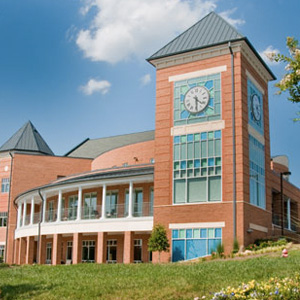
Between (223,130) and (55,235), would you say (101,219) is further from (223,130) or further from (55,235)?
(223,130)

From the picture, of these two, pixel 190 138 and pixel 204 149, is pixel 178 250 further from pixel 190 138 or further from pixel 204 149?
pixel 190 138

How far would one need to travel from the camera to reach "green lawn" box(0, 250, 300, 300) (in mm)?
13763

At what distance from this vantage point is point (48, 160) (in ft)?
169

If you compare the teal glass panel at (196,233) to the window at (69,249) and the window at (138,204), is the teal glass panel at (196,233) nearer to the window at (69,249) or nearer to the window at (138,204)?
the window at (138,204)

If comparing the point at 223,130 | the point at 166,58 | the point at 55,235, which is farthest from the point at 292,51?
the point at 55,235

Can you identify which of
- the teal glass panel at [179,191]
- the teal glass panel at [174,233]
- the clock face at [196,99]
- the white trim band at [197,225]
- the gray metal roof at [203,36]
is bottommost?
the teal glass panel at [174,233]

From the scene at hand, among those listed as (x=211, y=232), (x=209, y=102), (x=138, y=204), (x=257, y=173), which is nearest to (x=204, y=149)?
(x=209, y=102)

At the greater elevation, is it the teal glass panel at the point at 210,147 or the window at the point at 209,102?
the window at the point at 209,102

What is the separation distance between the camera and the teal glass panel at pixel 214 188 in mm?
29922

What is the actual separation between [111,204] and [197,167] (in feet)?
31.6

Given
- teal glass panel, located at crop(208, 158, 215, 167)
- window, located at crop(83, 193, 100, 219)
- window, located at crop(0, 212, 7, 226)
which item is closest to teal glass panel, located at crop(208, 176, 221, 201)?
teal glass panel, located at crop(208, 158, 215, 167)

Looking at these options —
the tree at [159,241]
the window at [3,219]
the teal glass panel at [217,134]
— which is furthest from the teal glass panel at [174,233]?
the window at [3,219]

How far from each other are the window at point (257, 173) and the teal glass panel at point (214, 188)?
2266 mm

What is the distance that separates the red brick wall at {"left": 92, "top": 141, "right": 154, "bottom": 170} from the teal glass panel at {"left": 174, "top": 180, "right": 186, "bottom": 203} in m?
10.4
